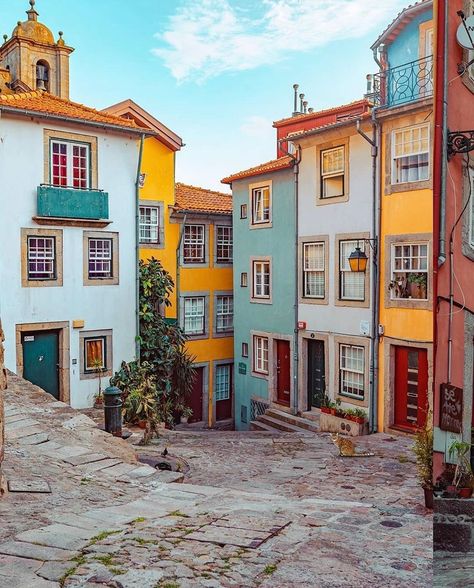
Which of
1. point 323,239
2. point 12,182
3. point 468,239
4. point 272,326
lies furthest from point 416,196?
point 468,239

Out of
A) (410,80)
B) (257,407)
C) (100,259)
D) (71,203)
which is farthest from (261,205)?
(410,80)

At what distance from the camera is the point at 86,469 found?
21.6 feet

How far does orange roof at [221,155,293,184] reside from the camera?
1455 centimetres

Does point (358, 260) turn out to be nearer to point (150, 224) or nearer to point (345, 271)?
point (345, 271)

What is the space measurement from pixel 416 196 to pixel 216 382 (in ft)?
28.4

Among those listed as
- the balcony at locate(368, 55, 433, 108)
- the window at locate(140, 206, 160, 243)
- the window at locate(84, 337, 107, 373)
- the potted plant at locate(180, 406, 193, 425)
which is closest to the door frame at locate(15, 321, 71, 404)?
the window at locate(84, 337, 107, 373)

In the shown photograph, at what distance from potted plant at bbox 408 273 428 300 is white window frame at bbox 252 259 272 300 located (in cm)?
487

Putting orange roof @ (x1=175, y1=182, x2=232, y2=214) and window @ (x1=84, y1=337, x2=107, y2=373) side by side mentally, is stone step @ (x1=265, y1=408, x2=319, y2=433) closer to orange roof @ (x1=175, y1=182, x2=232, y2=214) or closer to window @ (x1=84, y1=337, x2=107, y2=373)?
window @ (x1=84, y1=337, x2=107, y2=373)

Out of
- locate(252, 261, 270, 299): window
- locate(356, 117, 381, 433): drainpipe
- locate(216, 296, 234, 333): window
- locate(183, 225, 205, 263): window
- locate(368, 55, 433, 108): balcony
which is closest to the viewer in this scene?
locate(368, 55, 433, 108): balcony

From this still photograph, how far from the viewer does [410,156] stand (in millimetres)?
10930

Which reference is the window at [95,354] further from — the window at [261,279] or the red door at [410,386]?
the red door at [410,386]

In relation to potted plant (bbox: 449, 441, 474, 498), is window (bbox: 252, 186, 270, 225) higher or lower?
higher

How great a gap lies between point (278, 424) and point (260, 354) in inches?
90.1

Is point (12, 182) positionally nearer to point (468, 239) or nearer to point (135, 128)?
point (135, 128)
